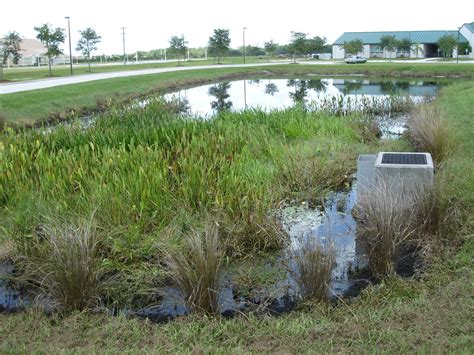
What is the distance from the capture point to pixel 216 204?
5.94 meters

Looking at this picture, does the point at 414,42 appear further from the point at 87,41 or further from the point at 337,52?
the point at 87,41

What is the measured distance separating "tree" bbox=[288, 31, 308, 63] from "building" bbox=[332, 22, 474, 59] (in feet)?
38.2

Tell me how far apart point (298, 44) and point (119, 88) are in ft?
149

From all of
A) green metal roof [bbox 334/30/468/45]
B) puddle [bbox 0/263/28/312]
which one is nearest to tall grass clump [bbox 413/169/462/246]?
puddle [bbox 0/263/28/312]

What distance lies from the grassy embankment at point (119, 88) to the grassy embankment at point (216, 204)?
5.56 m

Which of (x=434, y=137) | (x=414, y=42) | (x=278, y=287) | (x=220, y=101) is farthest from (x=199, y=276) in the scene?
(x=414, y=42)

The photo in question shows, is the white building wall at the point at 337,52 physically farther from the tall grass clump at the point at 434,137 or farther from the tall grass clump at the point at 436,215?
the tall grass clump at the point at 436,215

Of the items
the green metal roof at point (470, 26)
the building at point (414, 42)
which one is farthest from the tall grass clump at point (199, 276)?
the green metal roof at point (470, 26)

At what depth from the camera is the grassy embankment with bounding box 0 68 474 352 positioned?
3654 mm

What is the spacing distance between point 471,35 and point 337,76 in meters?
46.3

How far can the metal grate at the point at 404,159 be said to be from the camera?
6342 millimetres

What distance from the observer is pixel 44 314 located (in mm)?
4242

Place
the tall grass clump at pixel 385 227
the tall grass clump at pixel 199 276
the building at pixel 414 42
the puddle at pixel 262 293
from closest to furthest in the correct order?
the tall grass clump at pixel 199 276
the puddle at pixel 262 293
the tall grass clump at pixel 385 227
the building at pixel 414 42

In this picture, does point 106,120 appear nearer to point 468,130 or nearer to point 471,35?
point 468,130
